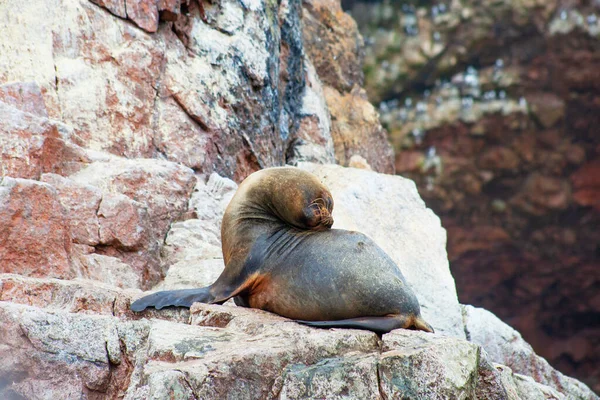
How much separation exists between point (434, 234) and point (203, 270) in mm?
2677

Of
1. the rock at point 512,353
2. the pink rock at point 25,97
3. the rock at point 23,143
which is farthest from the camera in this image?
the rock at point 512,353

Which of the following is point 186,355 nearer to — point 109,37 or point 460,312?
point 460,312

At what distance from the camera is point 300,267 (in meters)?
4.49

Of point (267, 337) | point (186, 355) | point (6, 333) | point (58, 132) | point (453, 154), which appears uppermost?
point (453, 154)

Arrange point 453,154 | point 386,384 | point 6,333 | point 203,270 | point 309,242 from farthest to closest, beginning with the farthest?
point 453,154 < point 203,270 < point 309,242 < point 6,333 < point 386,384

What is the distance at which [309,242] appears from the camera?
4605mm

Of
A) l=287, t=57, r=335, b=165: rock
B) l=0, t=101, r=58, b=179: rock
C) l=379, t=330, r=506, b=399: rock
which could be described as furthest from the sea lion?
l=287, t=57, r=335, b=165: rock

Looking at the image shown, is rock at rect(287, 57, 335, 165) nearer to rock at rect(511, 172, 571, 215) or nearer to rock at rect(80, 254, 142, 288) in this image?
rock at rect(80, 254, 142, 288)

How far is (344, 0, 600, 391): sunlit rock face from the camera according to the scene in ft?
56.0

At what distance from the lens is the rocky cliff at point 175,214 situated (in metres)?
3.48

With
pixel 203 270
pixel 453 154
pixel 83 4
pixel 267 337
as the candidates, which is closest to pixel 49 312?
pixel 267 337

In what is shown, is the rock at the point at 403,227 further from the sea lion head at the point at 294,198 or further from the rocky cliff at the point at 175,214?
the sea lion head at the point at 294,198

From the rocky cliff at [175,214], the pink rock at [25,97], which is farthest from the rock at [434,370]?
the pink rock at [25,97]

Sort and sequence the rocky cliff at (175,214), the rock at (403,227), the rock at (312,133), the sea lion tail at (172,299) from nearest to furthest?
the rocky cliff at (175,214) < the sea lion tail at (172,299) < the rock at (403,227) < the rock at (312,133)
